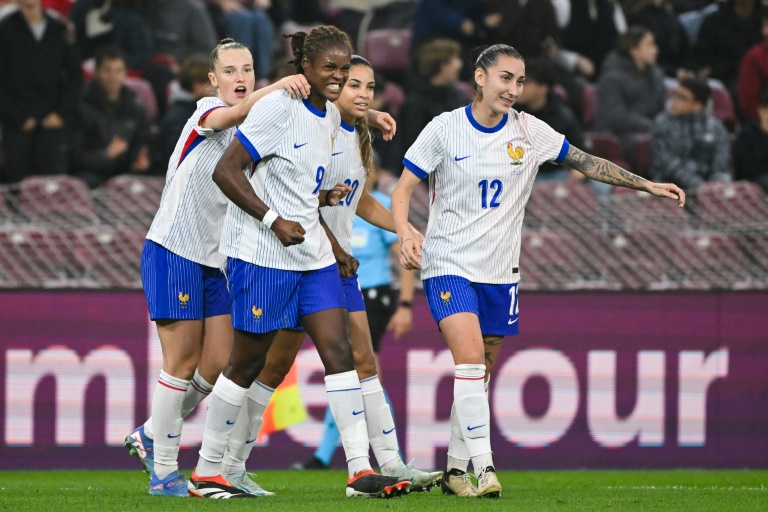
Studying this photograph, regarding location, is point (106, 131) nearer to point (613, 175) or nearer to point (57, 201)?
point (57, 201)

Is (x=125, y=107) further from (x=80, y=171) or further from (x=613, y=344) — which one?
(x=613, y=344)

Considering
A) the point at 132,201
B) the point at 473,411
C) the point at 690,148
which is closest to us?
the point at 473,411

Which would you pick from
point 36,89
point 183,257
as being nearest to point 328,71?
point 183,257

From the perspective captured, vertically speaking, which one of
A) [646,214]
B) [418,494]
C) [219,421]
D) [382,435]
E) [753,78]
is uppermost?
[753,78]

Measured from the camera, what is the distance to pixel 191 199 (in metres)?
5.65

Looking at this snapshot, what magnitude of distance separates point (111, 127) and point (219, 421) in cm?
556

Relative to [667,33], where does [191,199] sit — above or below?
below

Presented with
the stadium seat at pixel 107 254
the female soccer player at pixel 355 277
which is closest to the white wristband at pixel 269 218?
the female soccer player at pixel 355 277

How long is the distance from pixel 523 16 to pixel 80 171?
4.57m

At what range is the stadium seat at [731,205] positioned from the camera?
9227 millimetres

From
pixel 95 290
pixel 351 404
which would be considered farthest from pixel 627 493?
pixel 95 290

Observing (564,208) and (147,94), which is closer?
(564,208)

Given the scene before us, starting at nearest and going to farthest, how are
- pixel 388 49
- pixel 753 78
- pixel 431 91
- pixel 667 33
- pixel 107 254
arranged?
pixel 107 254
pixel 431 91
pixel 753 78
pixel 388 49
pixel 667 33

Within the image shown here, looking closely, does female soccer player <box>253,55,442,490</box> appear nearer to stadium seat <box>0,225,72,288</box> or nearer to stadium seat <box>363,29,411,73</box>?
stadium seat <box>0,225,72,288</box>
